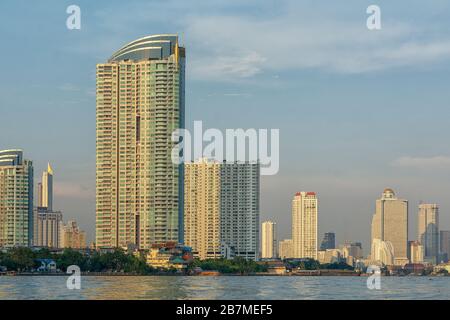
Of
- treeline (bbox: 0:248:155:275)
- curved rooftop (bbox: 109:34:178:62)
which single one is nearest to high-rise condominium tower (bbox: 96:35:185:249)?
curved rooftop (bbox: 109:34:178:62)

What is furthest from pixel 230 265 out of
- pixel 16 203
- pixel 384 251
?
pixel 16 203

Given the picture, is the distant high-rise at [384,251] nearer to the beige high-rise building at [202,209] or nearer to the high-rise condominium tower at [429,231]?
the high-rise condominium tower at [429,231]

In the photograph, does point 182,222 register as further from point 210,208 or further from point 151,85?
point 151,85

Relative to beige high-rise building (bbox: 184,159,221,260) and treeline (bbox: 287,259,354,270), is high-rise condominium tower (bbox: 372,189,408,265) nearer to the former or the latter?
treeline (bbox: 287,259,354,270)

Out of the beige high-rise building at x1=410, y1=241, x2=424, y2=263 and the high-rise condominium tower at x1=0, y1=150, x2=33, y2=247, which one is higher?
the high-rise condominium tower at x1=0, y1=150, x2=33, y2=247

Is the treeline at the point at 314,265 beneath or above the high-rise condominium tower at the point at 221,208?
beneath

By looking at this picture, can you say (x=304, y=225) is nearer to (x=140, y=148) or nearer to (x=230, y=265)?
(x=230, y=265)

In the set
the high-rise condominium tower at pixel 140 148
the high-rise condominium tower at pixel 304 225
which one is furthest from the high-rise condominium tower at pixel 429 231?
the high-rise condominium tower at pixel 140 148
